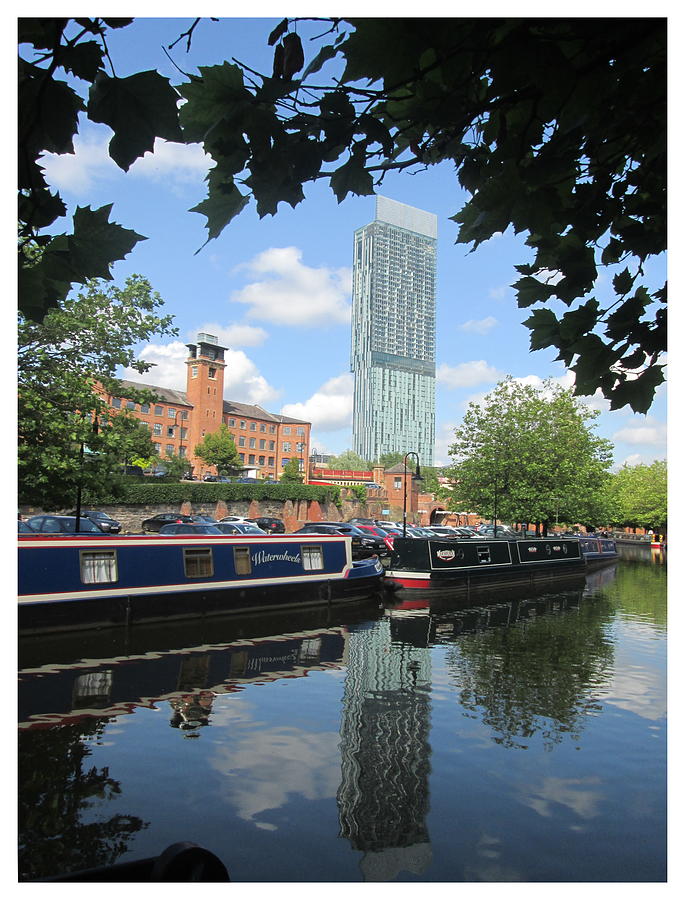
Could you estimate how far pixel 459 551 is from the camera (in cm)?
2167

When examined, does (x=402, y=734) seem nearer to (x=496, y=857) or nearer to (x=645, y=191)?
(x=496, y=857)

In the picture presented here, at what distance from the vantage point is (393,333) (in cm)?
17638

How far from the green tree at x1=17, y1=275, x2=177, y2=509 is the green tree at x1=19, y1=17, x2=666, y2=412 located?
12.6 metres

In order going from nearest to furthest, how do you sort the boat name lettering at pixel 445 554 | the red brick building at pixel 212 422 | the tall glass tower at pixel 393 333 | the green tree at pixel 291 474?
the boat name lettering at pixel 445 554 → the green tree at pixel 291 474 → the red brick building at pixel 212 422 → the tall glass tower at pixel 393 333

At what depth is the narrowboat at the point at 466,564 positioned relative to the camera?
20.1 metres

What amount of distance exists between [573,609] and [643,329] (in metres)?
18.1

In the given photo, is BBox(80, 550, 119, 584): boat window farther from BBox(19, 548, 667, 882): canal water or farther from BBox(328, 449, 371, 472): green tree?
BBox(328, 449, 371, 472): green tree

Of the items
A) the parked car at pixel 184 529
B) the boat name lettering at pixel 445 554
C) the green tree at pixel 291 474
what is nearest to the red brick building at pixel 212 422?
the green tree at pixel 291 474

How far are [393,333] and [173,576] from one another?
167 m

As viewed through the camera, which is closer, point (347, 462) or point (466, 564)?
point (466, 564)

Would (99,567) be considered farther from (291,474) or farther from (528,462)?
(291,474)

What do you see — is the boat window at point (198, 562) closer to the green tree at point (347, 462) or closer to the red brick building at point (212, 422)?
the red brick building at point (212, 422)

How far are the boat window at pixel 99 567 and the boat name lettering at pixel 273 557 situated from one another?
150 inches

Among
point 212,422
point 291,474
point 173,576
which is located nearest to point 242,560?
point 173,576
